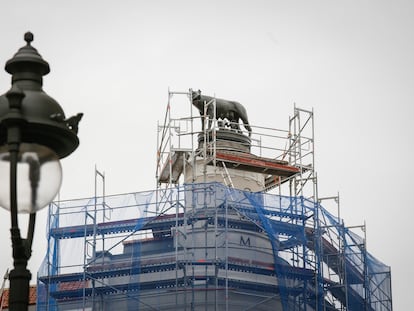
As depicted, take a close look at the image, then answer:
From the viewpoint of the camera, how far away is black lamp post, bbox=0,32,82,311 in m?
11.4

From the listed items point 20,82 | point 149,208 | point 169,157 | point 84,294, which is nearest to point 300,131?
point 169,157

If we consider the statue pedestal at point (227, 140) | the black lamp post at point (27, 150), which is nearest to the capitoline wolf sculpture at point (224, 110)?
the statue pedestal at point (227, 140)

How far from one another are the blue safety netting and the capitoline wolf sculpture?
4.81m

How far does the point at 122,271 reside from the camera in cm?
3750

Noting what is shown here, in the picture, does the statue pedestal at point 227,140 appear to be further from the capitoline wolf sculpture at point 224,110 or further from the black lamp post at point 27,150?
the black lamp post at point 27,150

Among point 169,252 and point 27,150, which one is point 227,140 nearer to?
point 169,252

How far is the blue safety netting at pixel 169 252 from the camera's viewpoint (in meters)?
37.5

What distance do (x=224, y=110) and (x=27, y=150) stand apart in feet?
105

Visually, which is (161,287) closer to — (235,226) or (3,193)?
(235,226)

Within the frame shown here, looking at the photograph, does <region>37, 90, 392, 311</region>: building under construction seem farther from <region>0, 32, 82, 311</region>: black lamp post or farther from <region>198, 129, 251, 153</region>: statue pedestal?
<region>0, 32, 82, 311</region>: black lamp post

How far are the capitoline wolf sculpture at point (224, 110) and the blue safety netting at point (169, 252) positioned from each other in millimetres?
4814

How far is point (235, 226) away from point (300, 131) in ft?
25.6

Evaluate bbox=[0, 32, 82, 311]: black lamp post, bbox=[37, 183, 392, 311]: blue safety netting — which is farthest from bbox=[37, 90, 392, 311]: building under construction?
bbox=[0, 32, 82, 311]: black lamp post

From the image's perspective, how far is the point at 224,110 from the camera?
43719 mm
